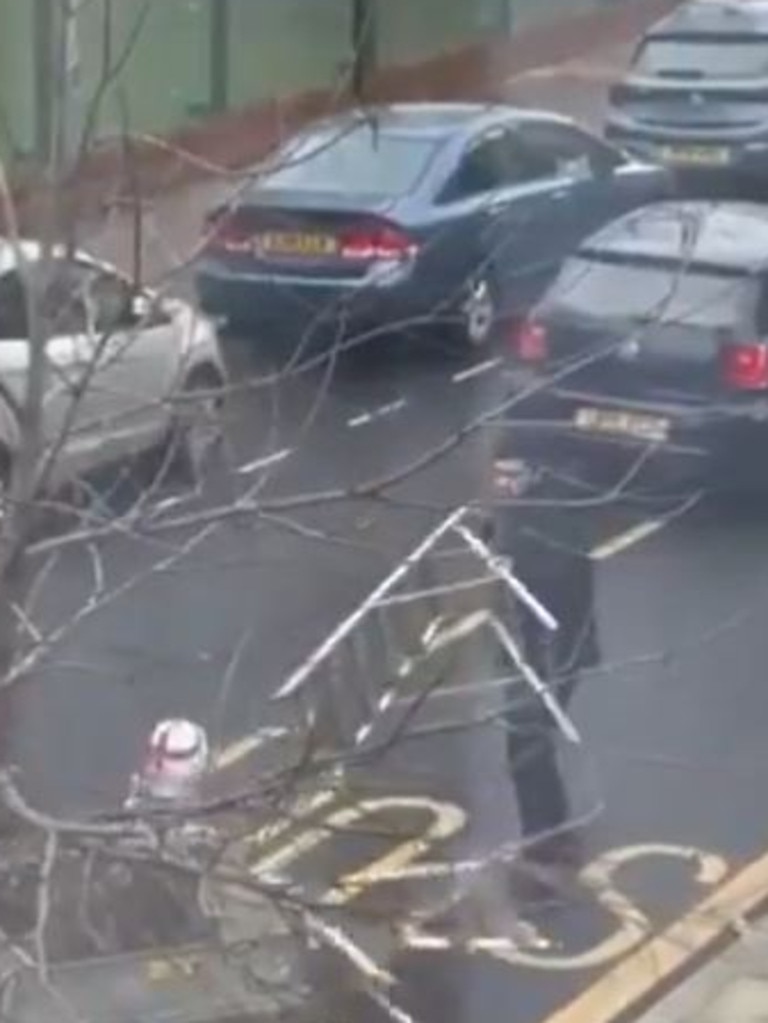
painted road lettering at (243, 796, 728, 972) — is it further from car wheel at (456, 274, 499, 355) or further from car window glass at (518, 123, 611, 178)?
car window glass at (518, 123, 611, 178)

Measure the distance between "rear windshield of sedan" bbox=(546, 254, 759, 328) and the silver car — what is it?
8184 millimetres

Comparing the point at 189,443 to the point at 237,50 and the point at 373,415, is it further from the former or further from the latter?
the point at 237,50

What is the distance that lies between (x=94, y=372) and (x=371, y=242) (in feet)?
49.2

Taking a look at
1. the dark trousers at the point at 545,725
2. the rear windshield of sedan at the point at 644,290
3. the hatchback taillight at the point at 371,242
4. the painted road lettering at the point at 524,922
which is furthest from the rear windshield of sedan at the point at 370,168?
the painted road lettering at the point at 524,922

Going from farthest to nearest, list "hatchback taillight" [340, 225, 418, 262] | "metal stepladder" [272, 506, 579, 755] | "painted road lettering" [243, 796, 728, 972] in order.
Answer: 1. "hatchback taillight" [340, 225, 418, 262]
2. "painted road lettering" [243, 796, 728, 972]
3. "metal stepladder" [272, 506, 579, 755]

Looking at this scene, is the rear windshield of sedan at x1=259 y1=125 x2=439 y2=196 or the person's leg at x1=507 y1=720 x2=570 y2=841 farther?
the rear windshield of sedan at x1=259 y1=125 x2=439 y2=196

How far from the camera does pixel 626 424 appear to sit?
55.1 ft

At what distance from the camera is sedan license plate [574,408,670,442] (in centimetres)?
1667

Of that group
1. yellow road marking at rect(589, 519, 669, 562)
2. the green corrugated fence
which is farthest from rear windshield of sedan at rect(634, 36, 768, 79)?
yellow road marking at rect(589, 519, 669, 562)

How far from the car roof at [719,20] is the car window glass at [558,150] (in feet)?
15.7

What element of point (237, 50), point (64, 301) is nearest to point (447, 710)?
point (64, 301)

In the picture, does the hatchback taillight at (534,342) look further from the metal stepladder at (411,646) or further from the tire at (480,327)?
the metal stepladder at (411,646)

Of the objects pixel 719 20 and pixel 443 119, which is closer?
pixel 443 119

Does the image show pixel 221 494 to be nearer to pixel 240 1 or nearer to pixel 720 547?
pixel 720 547
